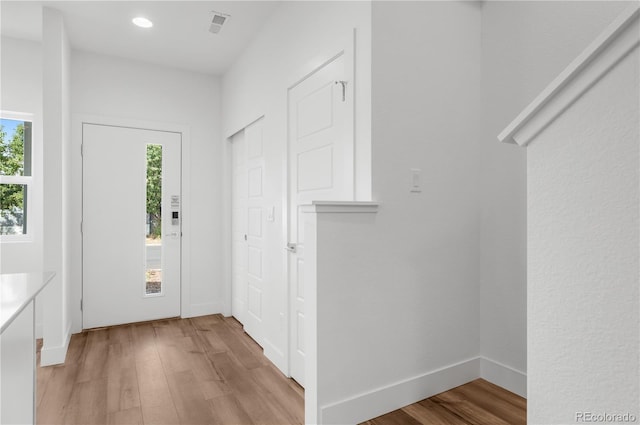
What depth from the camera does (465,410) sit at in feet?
6.48

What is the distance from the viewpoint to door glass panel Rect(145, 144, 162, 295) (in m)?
3.86

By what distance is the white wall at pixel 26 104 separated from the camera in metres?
3.30

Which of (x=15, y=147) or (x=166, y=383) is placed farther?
(x=15, y=147)

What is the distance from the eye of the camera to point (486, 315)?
237 cm

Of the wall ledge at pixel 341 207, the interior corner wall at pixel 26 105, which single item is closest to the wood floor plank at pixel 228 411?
the wall ledge at pixel 341 207

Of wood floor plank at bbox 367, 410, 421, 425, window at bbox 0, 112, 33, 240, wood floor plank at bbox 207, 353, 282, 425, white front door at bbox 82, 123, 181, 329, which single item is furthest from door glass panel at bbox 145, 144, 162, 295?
wood floor plank at bbox 367, 410, 421, 425

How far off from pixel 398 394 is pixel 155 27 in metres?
3.39

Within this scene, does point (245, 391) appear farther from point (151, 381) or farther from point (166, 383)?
point (151, 381)

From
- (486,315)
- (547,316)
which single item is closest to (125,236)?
(486,315)

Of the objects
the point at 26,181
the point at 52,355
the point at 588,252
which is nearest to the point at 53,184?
the point at 26,181

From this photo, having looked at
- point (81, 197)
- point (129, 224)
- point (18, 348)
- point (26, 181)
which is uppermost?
point (26, 181)

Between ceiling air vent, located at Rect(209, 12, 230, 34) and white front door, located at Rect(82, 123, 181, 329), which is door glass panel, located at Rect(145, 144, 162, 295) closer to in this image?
white front door, located at Rect(82, 123, 181, 329)

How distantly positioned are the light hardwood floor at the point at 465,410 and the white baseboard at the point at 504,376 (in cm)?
4

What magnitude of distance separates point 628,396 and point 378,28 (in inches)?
71.4
